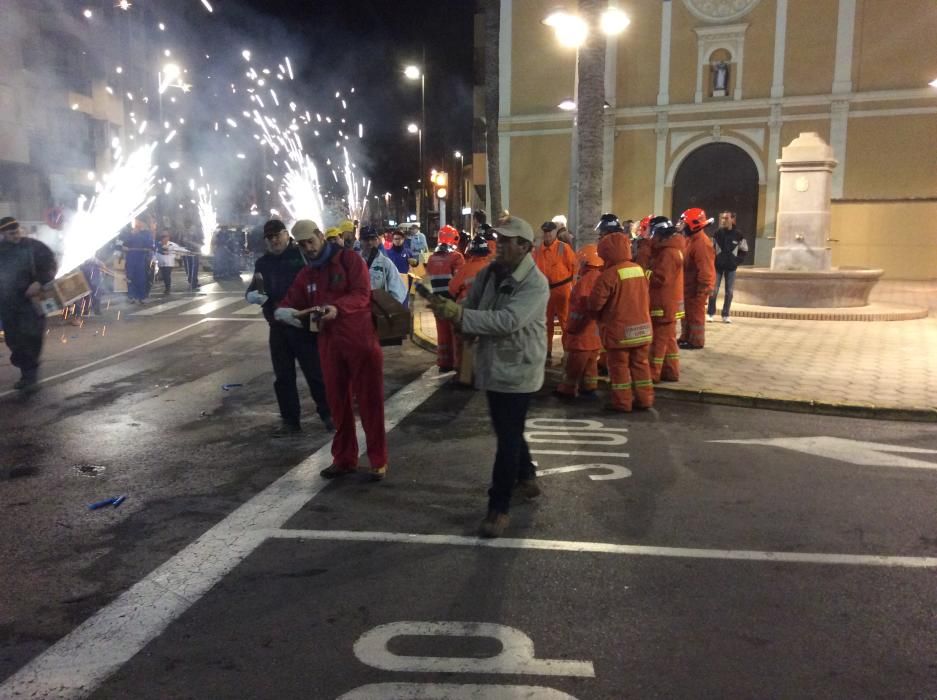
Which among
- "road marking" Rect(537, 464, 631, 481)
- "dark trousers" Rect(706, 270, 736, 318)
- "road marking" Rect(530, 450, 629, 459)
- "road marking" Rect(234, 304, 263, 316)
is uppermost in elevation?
"dark trousers" Rect(706, 270, 736, 318)

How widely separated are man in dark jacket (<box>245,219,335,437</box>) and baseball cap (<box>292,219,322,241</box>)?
1.07 meters

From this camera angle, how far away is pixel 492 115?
22984mm

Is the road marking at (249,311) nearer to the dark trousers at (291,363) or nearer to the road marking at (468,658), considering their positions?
the dark trousers at (291,363)

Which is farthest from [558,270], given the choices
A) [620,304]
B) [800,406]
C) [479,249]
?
[800,406]

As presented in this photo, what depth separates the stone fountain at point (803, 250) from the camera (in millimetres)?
14695

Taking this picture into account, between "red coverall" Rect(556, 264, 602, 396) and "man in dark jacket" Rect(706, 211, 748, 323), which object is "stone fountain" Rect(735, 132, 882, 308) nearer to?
"man in dark jacket" Rect(706, 211, 748, 323)

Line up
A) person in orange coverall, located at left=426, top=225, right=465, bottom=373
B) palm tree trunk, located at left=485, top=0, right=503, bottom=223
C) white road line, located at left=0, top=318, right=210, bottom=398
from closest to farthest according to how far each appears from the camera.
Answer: white road line, located at left=0, top=318, right=210, bottom=398
person in orange coverall, located at left=426, top=225, right=465, bottom=373
palm tree trunk, located at left=485, top=0, right=503, bottom=223

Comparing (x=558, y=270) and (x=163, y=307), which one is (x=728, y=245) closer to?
(x=558, y=270)

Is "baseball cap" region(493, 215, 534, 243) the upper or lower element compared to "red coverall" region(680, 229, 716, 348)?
upper

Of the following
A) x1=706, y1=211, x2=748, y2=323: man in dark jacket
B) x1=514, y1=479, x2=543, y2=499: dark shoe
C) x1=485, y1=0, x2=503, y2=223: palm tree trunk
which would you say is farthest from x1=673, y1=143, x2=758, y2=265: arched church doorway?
x1=514, y1=479, x2=543, y2=499: dark shoe

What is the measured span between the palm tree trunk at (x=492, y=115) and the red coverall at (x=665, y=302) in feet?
40.1

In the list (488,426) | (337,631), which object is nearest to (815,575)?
(337,631)

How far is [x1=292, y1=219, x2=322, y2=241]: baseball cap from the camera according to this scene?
5534 mm

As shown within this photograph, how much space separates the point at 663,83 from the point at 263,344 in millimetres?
23292
